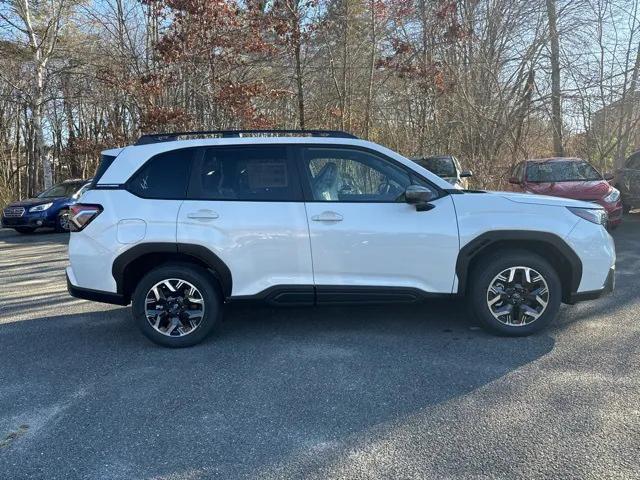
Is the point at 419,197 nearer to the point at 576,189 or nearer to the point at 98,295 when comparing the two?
the point at 98,295

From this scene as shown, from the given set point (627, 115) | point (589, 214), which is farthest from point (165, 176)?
point (627, 115)

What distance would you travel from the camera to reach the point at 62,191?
53.5 feet

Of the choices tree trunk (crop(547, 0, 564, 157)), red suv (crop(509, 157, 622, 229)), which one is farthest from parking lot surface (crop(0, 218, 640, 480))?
tree trunk (crop(547, 0, 564, 157))

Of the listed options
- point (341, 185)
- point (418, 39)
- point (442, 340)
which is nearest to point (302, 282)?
point (341, 185)

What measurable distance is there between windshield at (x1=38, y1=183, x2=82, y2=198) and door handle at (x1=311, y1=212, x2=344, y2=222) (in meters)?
13.7

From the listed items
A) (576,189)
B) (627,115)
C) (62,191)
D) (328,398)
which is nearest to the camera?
(328,398)

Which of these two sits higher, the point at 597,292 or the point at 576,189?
the point at 576,189

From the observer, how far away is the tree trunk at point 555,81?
16.1 meters

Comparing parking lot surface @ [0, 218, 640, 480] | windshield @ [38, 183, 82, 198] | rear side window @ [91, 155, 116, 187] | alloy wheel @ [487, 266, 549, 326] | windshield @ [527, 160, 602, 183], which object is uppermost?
windshield @ [38, 183, 82, 198]

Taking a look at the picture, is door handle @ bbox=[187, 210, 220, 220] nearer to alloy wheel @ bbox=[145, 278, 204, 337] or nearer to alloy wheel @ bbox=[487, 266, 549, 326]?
alloy wheel @ bbox=[145, 278, 204, 337]

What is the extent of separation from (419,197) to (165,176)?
2278 mm

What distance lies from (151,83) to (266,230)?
12.5m

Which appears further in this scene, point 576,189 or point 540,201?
point 576,189

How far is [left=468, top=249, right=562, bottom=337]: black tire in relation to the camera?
4691 millimetres
